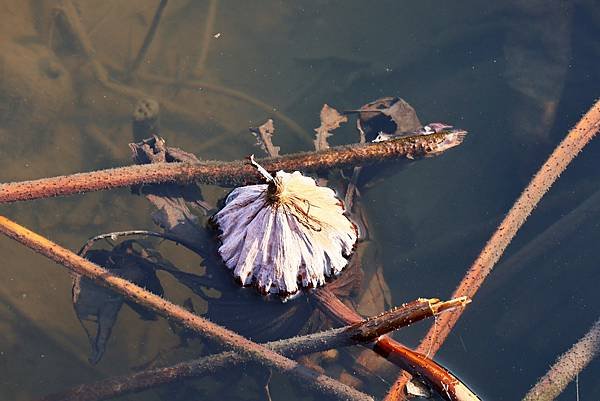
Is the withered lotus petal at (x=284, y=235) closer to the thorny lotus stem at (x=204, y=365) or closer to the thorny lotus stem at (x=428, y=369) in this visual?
the thorny lotus stem at (x=204, y=365)

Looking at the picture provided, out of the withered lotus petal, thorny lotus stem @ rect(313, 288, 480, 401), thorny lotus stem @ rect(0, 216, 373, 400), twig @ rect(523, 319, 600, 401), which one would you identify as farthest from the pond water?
thorny lotus stem @ rect(313, 288, 480, 401)

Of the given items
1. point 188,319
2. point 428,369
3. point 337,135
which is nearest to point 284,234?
point 428,369

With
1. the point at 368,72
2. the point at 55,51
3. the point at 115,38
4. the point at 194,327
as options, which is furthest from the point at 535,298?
the point at 55,51

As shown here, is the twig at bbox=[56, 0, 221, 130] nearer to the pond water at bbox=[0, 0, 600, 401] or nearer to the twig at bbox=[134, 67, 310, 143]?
the pond water at bbox=[0, 0, 600, 401]

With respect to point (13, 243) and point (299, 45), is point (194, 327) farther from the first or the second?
point (299, 45)

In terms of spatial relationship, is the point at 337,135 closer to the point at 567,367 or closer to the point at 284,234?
the point at 284,234

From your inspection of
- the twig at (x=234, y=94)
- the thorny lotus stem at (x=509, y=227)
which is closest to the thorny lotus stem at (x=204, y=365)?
the thorny lotus stem at (x=509, y=227)
